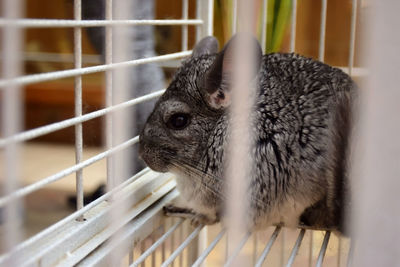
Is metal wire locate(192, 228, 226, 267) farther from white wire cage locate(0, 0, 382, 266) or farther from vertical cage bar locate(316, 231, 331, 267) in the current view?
vertical cage bar locate(316, 231, 331, 267)

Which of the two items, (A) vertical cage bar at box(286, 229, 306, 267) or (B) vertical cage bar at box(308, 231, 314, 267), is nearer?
(A) vertical cage bar at box(286, 229, 306, 267)

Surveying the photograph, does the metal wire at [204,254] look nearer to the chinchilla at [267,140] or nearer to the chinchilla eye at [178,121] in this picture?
the chinchilla at [267,140]

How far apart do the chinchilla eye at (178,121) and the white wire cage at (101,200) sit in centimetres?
9

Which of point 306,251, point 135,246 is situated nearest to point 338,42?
point 306,251

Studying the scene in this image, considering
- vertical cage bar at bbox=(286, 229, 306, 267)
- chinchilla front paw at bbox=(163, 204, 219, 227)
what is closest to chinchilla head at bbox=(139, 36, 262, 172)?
chinchilla front paw at bbox=(163, 204, 219, 227)

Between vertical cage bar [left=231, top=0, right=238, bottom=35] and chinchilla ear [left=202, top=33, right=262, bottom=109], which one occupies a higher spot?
vertical cage bar [left=231, top=0, right=238, bottom=35]

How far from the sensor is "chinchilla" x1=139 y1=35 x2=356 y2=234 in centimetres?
129

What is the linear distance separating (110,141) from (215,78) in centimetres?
36

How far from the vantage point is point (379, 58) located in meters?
0.43

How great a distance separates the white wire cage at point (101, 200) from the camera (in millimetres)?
469

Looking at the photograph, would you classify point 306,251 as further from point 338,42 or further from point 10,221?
point 338,42

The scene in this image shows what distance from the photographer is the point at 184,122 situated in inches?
59.2

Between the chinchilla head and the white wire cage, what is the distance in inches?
2.5

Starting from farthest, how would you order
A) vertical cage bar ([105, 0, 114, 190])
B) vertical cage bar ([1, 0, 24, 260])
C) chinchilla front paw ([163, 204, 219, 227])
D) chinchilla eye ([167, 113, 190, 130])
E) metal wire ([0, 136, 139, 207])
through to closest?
1. chinchilla eye ([167, 113, 190, 130])
2. chinchilla front paw ([163, 204, 219, 227])
3. vertical cage bar ([105, 0, 114, 190])
4. metal wire ([0, 136, 139, 207])
5. vertical cage bar ([1, 0, 24, 260])
